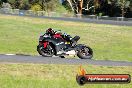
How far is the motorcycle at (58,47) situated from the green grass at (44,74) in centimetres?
302

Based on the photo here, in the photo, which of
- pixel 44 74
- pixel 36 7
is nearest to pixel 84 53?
pixel 44 74

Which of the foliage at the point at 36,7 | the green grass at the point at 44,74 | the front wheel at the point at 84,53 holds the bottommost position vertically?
the foliage at the point at 36,7

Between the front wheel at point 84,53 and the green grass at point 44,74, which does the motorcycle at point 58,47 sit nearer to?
the front wheel at point 84,53

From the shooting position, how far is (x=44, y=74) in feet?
51.7

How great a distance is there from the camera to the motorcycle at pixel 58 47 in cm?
2141

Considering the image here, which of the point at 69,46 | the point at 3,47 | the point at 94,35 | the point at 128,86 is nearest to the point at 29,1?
the point at 94,35

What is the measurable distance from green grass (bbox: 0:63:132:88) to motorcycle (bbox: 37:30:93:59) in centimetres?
302

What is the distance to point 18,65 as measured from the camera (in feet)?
57.7

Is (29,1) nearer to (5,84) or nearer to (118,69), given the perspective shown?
(118,69)

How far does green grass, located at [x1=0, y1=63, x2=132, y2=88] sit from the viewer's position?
11755 mm

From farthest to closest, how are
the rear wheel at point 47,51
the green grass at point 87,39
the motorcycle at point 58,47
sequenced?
the green grass at point 87,39 → the rear wheel at point 47,51 → the motorcycle at point 58,47

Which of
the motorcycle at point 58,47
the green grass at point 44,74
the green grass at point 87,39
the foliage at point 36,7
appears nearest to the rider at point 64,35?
the motorcycle at point 58,47

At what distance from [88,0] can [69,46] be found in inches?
3084

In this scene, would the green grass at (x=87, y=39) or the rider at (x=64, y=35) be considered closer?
the rider at (x=64, y=35)
